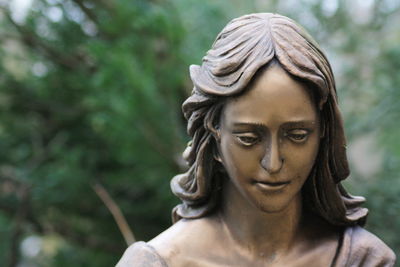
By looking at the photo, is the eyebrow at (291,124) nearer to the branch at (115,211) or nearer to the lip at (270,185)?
the lip at (270,185)

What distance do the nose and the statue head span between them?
137 millimetres

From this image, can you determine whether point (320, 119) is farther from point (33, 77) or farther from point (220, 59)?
point (33, 77)

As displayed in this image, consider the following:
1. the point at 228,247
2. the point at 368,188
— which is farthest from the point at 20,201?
the point at 228,247

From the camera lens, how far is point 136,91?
3.14m

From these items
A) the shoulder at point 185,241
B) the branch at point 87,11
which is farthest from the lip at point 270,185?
the branch at point 87,11

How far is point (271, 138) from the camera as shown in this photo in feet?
4.90

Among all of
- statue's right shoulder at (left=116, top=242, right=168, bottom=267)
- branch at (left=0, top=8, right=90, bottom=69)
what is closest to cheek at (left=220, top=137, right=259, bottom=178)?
statue's right shoulder at (left=116, top=242, right=168, bottom=267)

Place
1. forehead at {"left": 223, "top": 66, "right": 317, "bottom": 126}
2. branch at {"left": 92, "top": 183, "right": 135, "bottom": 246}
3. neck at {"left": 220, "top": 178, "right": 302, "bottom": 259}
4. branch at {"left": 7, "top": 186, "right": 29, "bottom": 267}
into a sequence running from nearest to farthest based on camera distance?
forehead at {"left": 223, "top": 66, "right": 317, "bottom": 126} → neck at {"left": 220, "top": 178, "right": 302, "bottom": 259} → branch at {"left": 92, "top": 183, "right": 135, "bottom": 246} → branch at {"left": 7, "top": 186, "right": 29, "bottom": 267}

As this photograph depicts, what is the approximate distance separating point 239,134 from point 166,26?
5.82 feet

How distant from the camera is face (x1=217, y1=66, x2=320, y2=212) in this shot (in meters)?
1.48

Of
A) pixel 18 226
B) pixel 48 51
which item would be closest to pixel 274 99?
pixel 18 226

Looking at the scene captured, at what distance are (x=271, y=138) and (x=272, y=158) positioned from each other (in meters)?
0.05

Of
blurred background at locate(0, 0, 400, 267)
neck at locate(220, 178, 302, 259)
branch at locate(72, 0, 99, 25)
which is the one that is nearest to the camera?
neck at locate(220, 178, 302, 259)

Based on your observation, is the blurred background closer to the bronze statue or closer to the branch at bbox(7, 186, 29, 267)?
the branch at bbox(7, 186, 29, 267)
